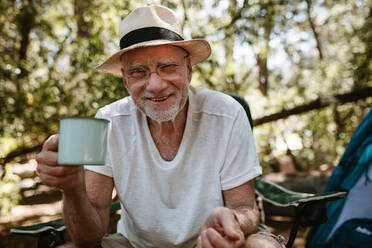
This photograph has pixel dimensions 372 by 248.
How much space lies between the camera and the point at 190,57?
2.04 metres

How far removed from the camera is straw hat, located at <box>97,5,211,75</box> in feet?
5.68

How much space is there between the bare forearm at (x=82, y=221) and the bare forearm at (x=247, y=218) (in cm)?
69

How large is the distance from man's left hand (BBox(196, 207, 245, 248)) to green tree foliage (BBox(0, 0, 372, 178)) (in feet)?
8.04

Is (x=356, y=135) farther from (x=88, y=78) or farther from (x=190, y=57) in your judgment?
(x=88, y=78)

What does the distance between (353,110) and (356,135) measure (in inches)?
91.2

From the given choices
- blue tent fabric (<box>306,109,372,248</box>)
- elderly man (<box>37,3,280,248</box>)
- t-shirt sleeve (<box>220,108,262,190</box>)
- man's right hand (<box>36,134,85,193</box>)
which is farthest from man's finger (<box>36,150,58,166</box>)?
blue tent fabric (<box>306,109,372,248</box>)

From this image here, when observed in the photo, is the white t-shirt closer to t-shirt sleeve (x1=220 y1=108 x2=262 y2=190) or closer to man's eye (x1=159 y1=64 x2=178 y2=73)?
t-shirt sleeve (x1=220 y1=108 x2=262 y2=190)

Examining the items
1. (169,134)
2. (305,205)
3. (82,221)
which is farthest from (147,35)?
(305,205)

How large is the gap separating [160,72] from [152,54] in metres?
0.11

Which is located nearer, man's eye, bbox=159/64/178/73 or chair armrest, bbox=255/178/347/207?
man's eye, bbox=159/64/178/73

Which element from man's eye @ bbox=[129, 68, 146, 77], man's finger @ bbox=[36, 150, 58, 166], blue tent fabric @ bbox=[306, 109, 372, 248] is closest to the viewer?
man's finger @ bbox=[36, 150, 58, 166]

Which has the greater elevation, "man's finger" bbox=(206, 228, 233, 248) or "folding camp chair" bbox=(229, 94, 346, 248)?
"man's finger" bbox=(206, 228, 233, 248)

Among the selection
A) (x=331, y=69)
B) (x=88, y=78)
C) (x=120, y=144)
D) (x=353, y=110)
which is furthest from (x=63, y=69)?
(x=353, y=110)

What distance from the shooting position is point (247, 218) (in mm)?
1590
